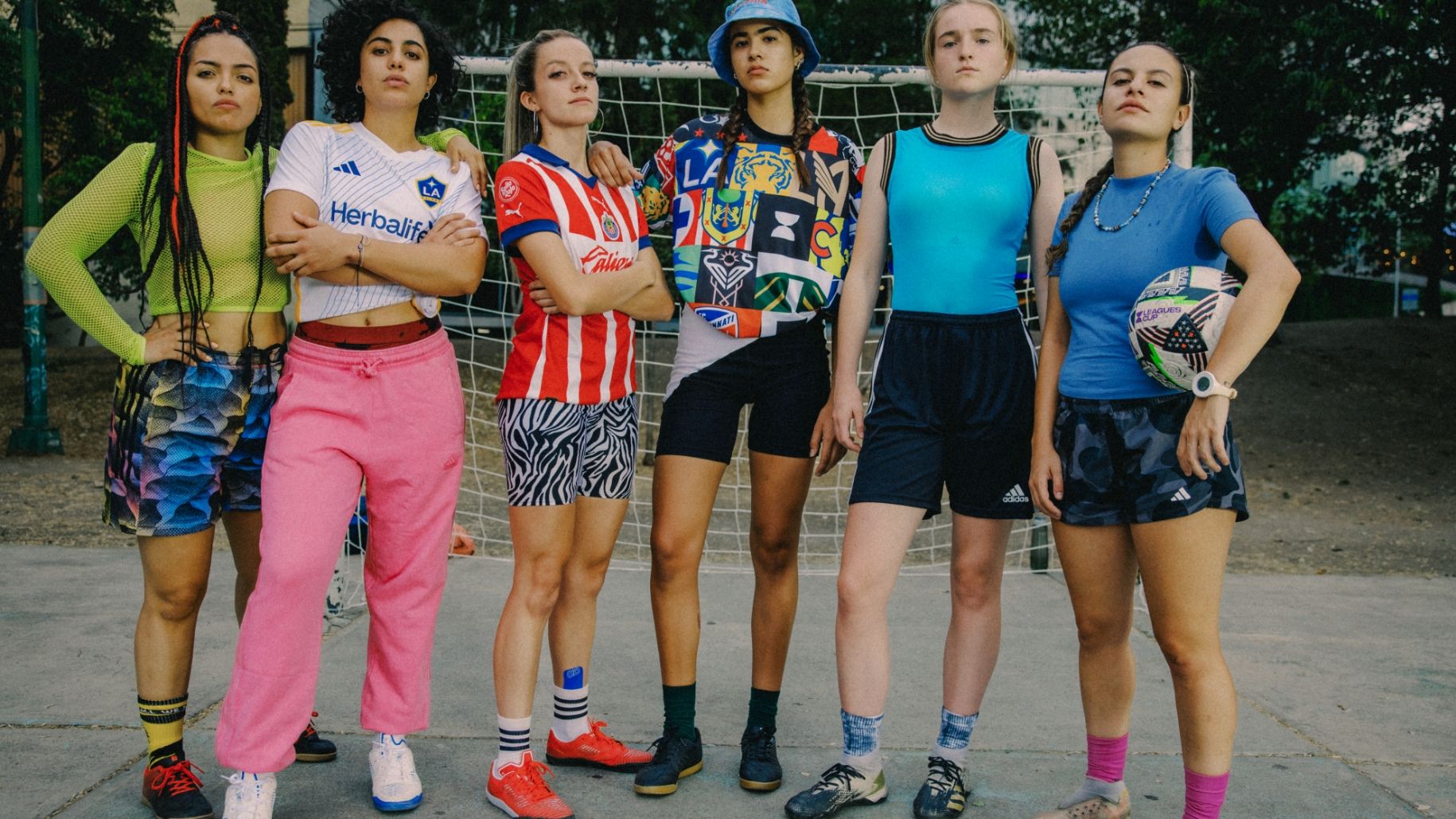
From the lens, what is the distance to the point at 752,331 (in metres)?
3.05

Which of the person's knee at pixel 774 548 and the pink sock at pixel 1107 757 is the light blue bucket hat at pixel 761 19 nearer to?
the person's knee at pixel 774 548

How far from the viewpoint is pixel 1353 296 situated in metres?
29.2

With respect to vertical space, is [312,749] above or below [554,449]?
below

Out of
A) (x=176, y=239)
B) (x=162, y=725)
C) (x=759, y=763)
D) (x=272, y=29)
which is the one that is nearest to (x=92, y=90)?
(x=272, y=29)

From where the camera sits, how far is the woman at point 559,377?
284cm

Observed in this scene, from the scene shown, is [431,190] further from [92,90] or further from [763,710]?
[92,90]

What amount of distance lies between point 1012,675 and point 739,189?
2.04 meters

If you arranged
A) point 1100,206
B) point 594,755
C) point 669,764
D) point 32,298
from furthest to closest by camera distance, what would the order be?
point 32,298 → point 594,755 → point 669,764 → point 1100,206

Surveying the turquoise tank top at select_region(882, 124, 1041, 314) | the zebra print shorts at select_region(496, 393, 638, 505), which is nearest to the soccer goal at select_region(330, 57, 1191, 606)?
the turquoise tank top at select_region(882, 124, 1041, 314)

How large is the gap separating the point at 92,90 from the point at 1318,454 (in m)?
13.2

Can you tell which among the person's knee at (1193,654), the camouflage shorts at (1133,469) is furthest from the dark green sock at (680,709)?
the person's knee at (1193,654)

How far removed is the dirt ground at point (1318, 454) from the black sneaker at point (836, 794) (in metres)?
4.42

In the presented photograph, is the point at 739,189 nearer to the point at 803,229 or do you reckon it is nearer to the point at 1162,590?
the point at 803,229

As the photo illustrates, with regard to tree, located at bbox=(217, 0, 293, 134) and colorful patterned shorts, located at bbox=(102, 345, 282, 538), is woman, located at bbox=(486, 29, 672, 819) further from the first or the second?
tree, located at bbox=(217, 0, 293, 134)
